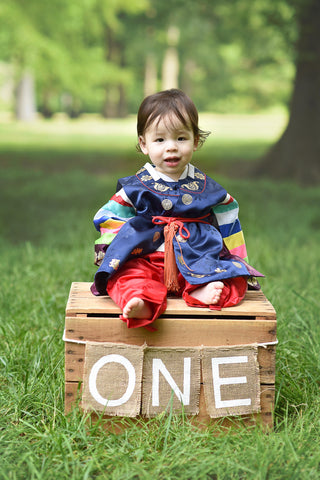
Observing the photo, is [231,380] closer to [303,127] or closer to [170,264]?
[170,264]

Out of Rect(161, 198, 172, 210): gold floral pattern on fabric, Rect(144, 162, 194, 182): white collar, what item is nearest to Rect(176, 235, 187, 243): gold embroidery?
Rect(161, 198, 172, 210): gold floral pattern on fabric

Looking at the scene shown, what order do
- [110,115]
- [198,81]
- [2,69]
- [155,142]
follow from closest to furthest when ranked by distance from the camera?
[155,142] → [2,69] → [110,115] → [198,81]

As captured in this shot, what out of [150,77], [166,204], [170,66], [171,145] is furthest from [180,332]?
[150,77]

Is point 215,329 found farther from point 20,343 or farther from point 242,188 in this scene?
point 242,188

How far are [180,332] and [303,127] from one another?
7337mm

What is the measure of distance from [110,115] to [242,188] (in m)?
14.8

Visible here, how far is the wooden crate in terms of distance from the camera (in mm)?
2438

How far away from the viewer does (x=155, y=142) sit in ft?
8.61

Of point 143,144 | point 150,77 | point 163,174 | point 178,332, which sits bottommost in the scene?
point 150,77

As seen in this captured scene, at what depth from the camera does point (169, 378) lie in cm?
246

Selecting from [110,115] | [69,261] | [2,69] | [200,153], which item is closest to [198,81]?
[110,115]

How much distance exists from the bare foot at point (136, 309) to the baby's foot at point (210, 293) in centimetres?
24

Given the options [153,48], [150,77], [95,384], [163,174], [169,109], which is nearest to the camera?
[95,384]

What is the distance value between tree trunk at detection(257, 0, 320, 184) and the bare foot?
7.14 metres
